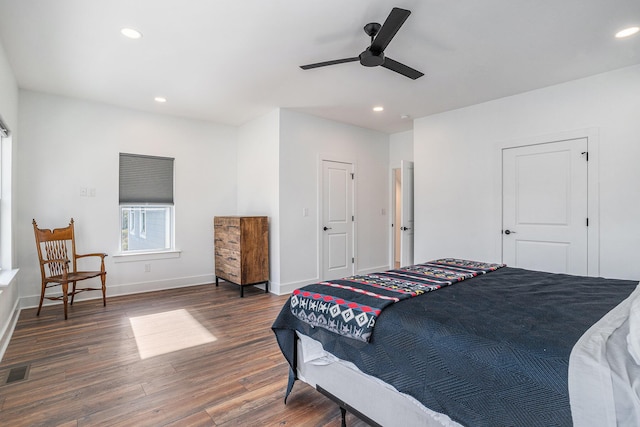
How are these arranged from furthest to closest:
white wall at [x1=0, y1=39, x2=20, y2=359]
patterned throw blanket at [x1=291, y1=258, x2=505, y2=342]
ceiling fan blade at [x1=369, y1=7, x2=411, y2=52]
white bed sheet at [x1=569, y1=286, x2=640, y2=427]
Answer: white wall at [x1=0, y1=39, x2=20, y2=359], ceiling fan blade at [x1=369, y1=7, x2=411, y2=52], patterned throw blanket at [x1=291, y1=258, x2=505, y2=342], white bed sheet at [x1=569, y1=286, x2=640, y2=427]

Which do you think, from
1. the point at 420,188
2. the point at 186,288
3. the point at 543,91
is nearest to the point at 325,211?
the point at 420,188

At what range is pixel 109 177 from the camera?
4.42 metres

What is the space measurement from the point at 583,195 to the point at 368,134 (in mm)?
3162

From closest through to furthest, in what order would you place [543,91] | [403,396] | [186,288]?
[403,396]
[543,91]
[186,288]

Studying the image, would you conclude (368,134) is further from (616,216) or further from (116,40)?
(116,40)

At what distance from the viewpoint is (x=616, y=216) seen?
10.9 ft

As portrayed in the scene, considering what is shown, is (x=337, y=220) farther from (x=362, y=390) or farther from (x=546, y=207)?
(x=362, y=390)

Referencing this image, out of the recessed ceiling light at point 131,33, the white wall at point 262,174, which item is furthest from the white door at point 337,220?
the recessed ceiling light at point 131,33

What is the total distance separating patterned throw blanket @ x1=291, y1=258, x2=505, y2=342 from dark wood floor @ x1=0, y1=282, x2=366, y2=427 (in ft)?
2.02

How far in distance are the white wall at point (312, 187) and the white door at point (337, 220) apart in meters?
0.14

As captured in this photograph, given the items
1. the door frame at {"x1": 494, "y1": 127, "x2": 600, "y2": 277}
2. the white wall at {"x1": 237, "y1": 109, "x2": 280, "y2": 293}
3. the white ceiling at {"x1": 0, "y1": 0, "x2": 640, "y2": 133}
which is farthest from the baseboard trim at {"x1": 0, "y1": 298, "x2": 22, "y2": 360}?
the door frame at {"x1": 494, "y1": 127, "x2": 600, "y2": 277}

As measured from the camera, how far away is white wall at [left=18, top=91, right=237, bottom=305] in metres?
3.90

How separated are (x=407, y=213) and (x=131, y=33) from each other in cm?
403

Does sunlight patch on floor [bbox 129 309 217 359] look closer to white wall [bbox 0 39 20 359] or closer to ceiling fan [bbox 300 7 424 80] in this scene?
white wall [bbox 0 39 20 359]
